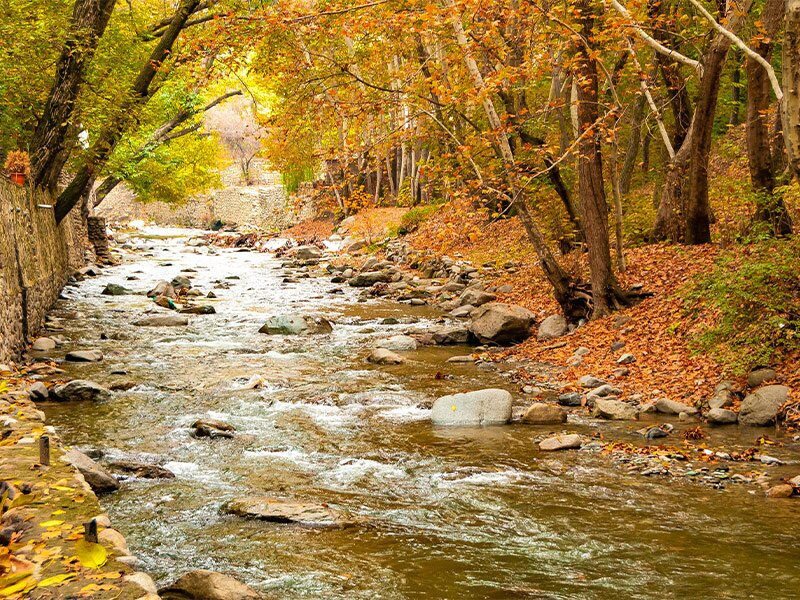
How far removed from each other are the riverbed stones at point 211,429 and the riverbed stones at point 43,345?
489 centimetres

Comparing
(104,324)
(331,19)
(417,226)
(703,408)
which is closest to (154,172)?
(417,226)

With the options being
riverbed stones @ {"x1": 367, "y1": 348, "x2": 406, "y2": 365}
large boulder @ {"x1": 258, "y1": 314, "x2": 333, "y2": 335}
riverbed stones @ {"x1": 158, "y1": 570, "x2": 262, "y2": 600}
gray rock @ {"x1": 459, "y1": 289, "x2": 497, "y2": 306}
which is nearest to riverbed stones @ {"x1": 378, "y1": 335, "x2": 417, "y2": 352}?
riverbed stones @ {"x1": 367, "y1": 348, "x2": 406, "y2": 365}

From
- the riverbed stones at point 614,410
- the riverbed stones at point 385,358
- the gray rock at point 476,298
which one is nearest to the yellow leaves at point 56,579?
the riverbed stones at point 614,410

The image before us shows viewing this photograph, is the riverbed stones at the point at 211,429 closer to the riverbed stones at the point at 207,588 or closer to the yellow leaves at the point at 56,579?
the riverbed stones at the point at 207,588

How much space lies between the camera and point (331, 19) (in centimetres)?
1076

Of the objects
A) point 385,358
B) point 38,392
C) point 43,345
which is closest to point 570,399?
point 385,358

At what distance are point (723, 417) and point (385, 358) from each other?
5.11 m

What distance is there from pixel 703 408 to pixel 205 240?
33.7m

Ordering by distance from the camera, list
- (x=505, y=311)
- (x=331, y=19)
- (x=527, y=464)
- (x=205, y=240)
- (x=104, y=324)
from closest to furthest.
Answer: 1. (x=527, y=464)
2. (x=331, y=19)
3. (x=505, y=311)
4. (x=104, y=324)
5. (x=205, y=240)

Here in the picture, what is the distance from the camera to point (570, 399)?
8.72 metres

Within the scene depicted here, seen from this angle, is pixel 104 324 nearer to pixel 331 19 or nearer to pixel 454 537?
pixel 331 19

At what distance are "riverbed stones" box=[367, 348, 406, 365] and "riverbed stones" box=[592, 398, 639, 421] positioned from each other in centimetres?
361

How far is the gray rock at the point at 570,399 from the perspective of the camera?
28.5 feet

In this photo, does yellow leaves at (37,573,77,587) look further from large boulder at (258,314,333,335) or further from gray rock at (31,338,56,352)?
large boulder at (258,314,333,335)
